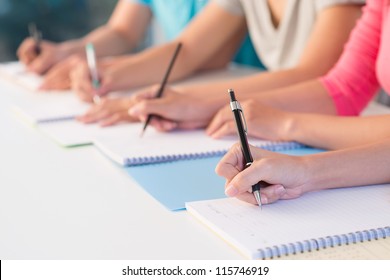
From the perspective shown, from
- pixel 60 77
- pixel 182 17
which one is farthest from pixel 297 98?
pixel 182 17

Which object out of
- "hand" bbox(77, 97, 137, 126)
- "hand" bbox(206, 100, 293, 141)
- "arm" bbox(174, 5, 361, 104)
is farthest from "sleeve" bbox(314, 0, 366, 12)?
"hand" bbox(77, 97, 137, 126)

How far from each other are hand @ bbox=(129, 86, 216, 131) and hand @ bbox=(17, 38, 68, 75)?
80 cm

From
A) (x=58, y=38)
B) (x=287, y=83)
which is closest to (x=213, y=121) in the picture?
(x=287, y=83)

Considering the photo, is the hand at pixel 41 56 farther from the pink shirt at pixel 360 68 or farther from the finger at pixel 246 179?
the finger at pixel 246 179

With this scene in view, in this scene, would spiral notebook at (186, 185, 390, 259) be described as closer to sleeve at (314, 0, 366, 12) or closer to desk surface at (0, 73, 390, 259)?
desk surface at (0, 73, 390, 259)

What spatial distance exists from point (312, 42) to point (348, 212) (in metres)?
0.68

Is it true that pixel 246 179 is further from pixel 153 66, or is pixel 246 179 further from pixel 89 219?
pixel 153 66

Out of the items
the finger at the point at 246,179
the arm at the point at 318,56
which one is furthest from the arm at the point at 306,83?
the finger at the point at 246,179

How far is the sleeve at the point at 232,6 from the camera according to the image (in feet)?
5.73

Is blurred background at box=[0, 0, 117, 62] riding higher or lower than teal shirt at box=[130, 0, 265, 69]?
higher

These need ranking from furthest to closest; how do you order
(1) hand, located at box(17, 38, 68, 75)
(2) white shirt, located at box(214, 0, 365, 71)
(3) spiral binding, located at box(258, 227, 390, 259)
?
(1) hand, located at box(17, 38, 68, 75) → (2) white shirt, located at box(214, 0, 365, 71) → (3) spiral binding, located at box(258, 227, 390, 259)

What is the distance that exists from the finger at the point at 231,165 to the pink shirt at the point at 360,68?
44cm

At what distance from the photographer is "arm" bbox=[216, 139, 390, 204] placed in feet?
2.76

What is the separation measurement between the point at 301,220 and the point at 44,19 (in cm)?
265
